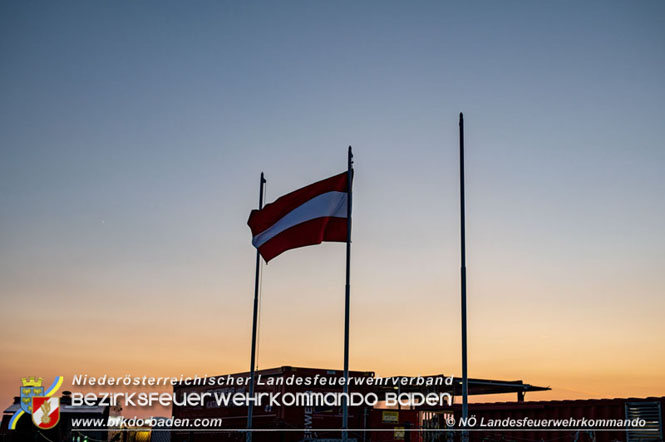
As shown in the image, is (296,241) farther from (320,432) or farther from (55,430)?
(55,430)

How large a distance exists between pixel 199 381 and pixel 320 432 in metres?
10.6

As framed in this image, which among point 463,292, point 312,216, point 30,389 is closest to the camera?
point 463,292

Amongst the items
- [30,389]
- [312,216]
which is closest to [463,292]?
[312,216]

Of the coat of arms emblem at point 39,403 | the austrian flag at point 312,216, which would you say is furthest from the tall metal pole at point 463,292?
the coat of arms emblem at point 39,403

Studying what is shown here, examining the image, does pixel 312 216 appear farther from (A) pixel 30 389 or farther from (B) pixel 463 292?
(A) pixel 30 389

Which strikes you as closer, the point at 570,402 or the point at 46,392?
the point at 570,402

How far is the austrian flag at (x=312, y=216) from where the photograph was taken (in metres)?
22.7

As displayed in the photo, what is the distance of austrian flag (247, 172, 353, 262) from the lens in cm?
2270

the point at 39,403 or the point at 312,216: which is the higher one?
the point at 312,216

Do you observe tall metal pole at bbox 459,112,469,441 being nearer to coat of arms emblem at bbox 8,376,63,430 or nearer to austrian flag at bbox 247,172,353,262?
austrian flag at bbox 247,172,353,262

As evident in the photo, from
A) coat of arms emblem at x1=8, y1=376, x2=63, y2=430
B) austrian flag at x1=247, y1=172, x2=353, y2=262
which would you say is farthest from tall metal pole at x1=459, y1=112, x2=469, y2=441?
coat of arms emblem at x1=8, y1=376, x2=63, y2=430

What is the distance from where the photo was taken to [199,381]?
40781 millimetres

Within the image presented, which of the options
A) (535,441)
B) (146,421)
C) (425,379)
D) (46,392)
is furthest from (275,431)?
(146,421)

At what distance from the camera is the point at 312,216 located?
74.8ft
